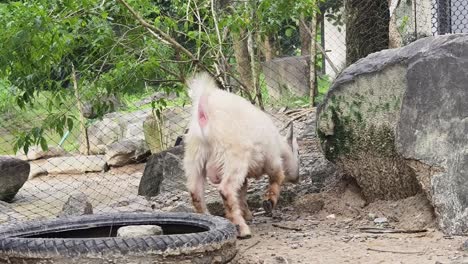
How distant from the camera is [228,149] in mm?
5902

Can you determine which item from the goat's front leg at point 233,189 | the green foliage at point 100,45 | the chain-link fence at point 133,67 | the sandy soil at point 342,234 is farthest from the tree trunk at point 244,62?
the goat's front leg at point 233,189

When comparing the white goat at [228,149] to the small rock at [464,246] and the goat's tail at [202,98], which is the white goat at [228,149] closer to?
the goat's tail at [202,98]

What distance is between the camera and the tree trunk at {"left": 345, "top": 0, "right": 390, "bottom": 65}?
886 centimetres

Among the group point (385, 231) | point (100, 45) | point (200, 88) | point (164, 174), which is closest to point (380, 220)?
point (385, 231)

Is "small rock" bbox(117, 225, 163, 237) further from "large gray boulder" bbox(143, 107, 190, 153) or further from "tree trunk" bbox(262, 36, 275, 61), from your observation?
"tree trunk" bbox(262, 36, 275, 61)

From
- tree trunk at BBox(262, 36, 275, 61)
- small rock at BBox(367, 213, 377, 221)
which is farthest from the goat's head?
tree trunk at BBox(262, 36, 275, 61)

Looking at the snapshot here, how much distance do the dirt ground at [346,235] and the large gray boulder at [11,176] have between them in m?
4.03

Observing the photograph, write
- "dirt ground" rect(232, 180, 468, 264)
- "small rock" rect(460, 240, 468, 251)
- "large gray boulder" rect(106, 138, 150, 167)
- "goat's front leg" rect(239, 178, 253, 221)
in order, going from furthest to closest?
1. "large gray boulder" rect(106, 138, 150, 167)
2. "goat's front leg" rect(239, 178, 253, 221)
3. "dirt ground" rect(232, 180, 468, 264)
4. "small rock" rect(460, 240, 468, 251)

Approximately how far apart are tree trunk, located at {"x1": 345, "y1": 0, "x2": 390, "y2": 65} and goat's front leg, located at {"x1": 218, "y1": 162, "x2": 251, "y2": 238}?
350 centimetres

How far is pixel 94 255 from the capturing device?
4.28 meters

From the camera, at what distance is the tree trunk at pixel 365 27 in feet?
29.1

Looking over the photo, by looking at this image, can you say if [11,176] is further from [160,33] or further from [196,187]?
[196,187]

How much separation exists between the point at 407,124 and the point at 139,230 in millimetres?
2197

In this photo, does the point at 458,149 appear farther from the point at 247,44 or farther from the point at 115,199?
the point at 247,44
